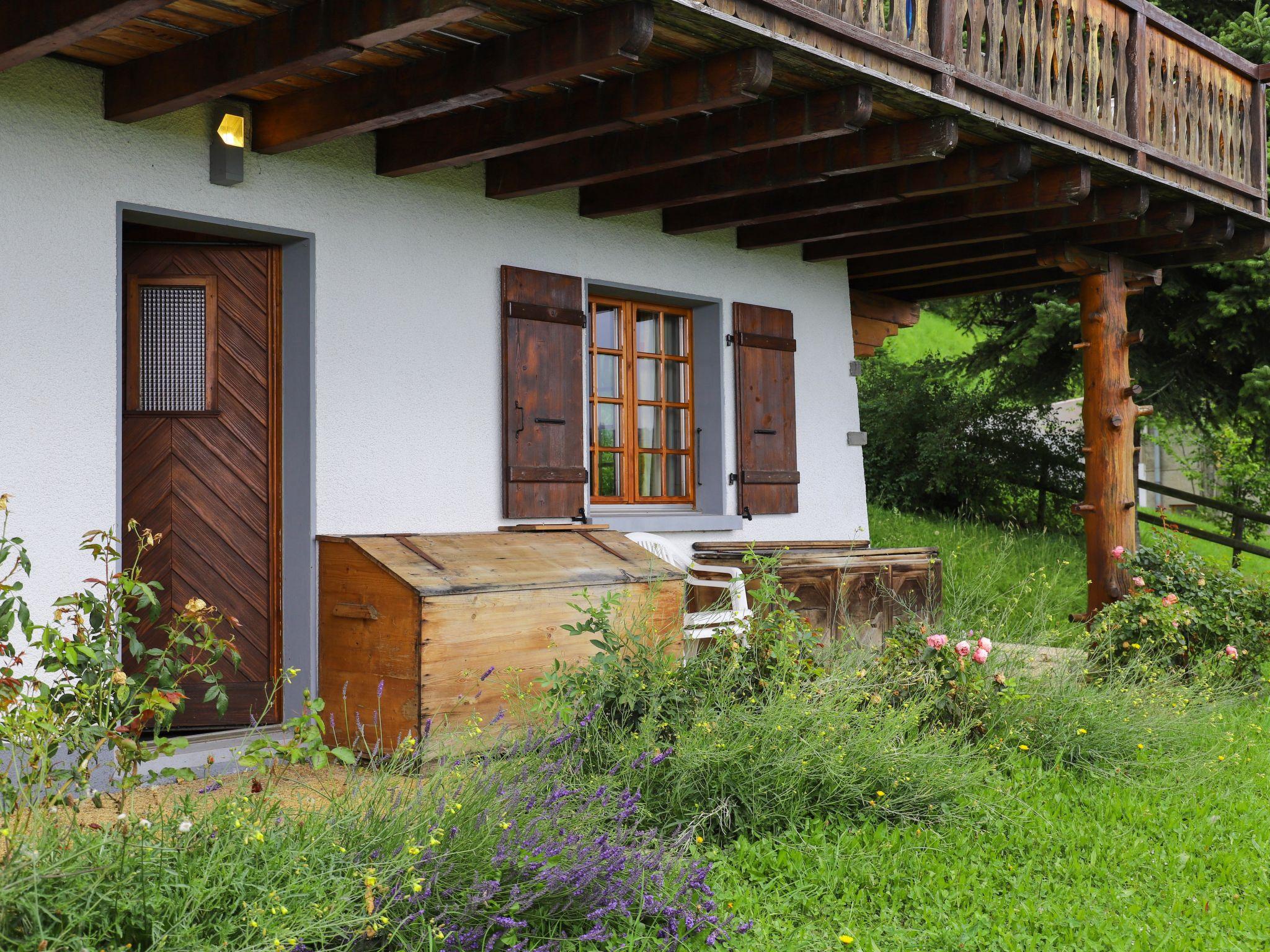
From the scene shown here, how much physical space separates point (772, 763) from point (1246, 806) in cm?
221

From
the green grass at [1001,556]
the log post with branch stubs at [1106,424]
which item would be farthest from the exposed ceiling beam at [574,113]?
the log post with branch stubs at [1106,424]

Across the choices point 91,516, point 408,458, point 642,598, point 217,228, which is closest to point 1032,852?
point 642,598

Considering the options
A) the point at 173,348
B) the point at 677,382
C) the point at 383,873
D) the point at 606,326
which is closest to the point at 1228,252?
the point at 677,382

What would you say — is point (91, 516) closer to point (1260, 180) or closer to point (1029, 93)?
point (1029, 93)

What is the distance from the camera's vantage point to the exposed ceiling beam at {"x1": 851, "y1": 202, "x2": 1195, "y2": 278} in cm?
787

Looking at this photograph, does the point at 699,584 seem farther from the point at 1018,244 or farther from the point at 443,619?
the point at 1018,244

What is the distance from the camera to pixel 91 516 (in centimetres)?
503

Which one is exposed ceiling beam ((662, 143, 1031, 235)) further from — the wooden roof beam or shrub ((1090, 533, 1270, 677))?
shrub ((1090, 533, 1270, 677))

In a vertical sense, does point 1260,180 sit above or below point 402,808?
above

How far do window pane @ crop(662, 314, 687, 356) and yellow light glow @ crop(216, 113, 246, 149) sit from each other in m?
3.13

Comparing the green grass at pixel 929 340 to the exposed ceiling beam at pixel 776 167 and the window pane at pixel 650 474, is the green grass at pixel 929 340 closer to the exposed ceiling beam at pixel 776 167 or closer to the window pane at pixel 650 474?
the window pane at pixel 650 474

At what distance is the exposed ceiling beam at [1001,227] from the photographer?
740 centimetres

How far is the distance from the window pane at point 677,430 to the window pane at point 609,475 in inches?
19.5

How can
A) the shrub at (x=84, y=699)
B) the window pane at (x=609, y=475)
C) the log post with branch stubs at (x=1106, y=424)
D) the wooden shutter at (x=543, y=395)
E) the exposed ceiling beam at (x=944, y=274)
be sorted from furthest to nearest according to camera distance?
the exposed ceiling beam at (x=944, y=274), the log post with branch stubs at (x=1106, y=424), the window pane at (x=609, y=475), the wooden shutter at (x=543, y=395), the shrub at (x=84, y=699)
